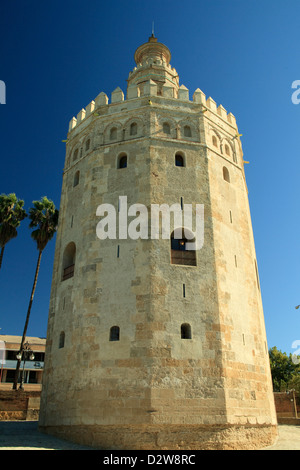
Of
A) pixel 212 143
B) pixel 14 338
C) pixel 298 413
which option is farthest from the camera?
pixel 14 338


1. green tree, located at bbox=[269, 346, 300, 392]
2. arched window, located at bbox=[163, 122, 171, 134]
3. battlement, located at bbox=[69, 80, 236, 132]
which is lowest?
green tree, located at bbox=[269, 346, 300, 392]

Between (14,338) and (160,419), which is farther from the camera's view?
(14,338)

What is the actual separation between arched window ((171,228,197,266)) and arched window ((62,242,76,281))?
4265mm

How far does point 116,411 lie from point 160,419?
1430 mm

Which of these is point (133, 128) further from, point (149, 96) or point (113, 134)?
point (149, 96)

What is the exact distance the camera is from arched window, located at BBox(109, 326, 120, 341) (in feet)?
45.0

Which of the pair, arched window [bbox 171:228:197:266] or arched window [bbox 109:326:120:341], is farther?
arched window [bbox 171:228:197:266]

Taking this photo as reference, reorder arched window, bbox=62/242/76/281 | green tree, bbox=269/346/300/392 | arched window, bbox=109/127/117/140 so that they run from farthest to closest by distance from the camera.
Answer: green tree, bbox=269/346/300/392, arched window, bbox=109/127/117/140, arched window, bbox=62/242/76/281

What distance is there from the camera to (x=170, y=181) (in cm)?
1582

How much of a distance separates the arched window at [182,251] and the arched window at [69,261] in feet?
14.0

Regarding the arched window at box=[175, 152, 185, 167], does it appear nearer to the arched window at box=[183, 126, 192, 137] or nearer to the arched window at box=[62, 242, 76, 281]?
the arched window at box=[183, 126, 192, 137]

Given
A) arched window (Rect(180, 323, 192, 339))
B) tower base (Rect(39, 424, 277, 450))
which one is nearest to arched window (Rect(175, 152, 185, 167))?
arched window (Rect(180, 323, 192, 339))

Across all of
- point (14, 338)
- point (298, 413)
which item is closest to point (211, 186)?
point (298, 413)
